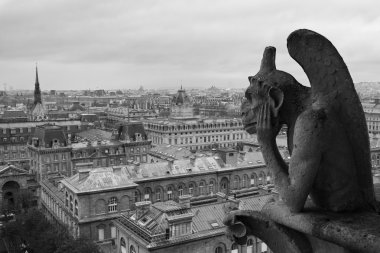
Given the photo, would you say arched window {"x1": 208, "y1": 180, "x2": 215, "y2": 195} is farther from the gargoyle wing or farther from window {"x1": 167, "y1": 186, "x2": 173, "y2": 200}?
the gargoyle wing

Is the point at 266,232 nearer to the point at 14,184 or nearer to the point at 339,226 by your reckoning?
the point at 339,226

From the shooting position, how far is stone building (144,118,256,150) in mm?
Answer: 115500

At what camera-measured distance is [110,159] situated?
83375mm

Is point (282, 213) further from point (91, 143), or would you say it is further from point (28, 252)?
point (91, 143)

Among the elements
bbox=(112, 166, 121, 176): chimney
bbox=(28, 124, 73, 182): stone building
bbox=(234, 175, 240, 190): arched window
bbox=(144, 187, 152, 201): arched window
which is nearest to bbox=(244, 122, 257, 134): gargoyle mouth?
bbox=(112, 166, 121, 176): chimney

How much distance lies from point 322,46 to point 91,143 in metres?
81.5

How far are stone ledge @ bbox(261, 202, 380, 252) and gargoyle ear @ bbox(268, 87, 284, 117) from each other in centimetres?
158

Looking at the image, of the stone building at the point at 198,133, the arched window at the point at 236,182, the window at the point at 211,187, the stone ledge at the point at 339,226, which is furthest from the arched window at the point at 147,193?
the stone building at the point at 198,133

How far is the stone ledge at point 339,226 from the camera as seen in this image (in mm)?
5789

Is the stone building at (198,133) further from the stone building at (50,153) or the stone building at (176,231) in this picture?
the stone building at (176,231)

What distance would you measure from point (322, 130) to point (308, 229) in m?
1.47

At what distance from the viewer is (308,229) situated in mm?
6449

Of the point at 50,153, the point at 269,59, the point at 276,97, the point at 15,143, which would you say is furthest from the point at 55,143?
the point at 276,97

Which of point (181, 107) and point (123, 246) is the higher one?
point (181, 107)
